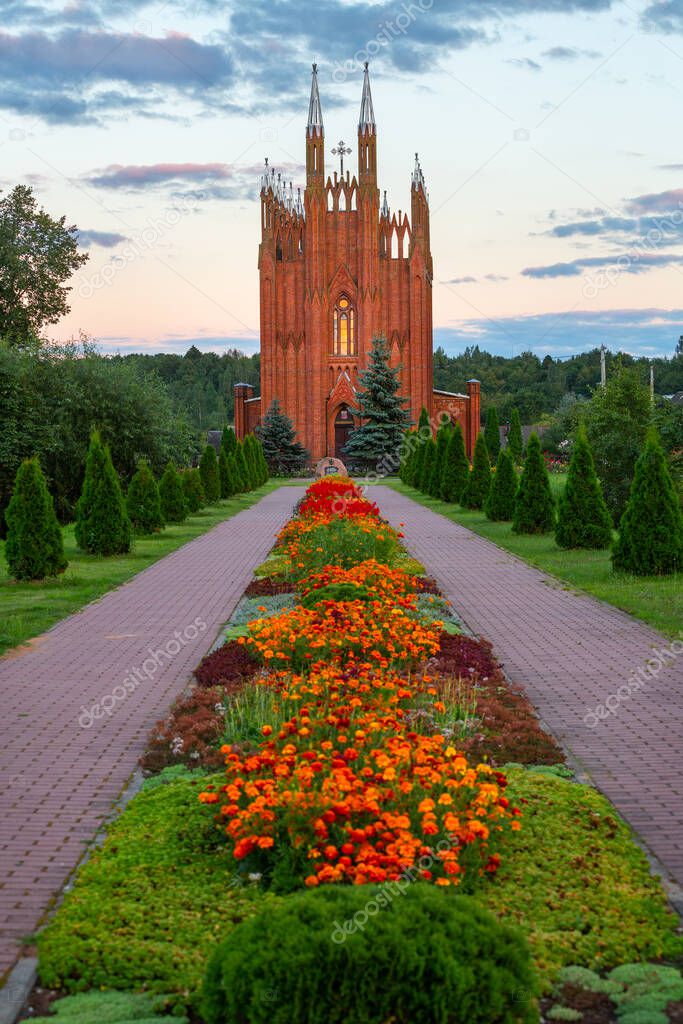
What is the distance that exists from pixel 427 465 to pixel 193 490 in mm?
12305

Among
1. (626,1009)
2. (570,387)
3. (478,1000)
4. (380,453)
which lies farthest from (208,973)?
(570,387)

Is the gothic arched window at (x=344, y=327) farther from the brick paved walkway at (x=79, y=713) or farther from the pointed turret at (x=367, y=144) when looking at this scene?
the brick paved walkway at (x=79, y=713)

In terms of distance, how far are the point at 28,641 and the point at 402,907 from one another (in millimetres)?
8213

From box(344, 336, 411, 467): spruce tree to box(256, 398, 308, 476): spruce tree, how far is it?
11.3 feet

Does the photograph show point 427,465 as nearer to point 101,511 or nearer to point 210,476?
point 210,476

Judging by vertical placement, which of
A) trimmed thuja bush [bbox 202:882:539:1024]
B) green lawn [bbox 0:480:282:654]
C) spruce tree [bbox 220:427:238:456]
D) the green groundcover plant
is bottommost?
green lawn [bbox 0:480:282:654]

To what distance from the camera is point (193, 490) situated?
28.9 metres

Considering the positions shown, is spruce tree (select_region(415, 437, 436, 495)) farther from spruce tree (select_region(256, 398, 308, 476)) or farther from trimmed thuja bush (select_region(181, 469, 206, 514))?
spruce tree (select_region(256, 398, 308, 476))

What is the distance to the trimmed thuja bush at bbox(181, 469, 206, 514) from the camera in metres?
28.6

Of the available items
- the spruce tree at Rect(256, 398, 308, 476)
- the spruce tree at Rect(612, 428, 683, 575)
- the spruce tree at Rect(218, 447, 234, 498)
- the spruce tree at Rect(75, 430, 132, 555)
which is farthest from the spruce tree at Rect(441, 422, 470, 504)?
the spruce tree at Rect(256, 398, 308, 476)

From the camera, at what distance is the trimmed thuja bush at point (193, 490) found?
93.8 feet

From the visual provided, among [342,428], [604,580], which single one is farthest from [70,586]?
[342,428]

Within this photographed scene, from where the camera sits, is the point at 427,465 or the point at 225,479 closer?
the point at 225,479

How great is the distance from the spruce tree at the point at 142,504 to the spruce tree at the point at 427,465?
49.9ft
